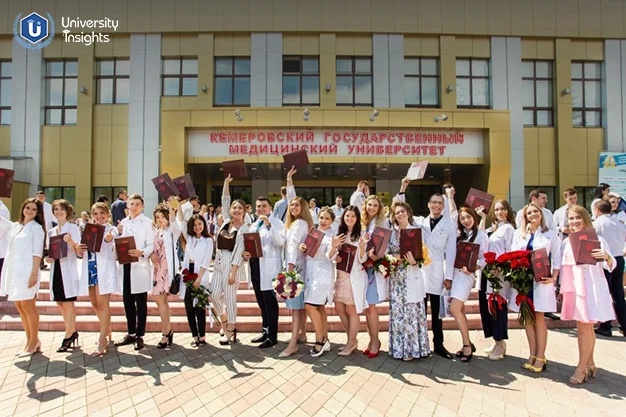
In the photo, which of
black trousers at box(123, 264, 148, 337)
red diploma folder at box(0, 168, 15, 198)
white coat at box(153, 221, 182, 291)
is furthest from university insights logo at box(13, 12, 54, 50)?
black trousers at box(123, 264, 148, 337)

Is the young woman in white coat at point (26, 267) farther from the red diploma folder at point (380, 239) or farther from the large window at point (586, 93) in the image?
the large window at point (586, 93)

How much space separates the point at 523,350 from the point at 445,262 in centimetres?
169

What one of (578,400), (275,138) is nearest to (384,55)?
(275,138)

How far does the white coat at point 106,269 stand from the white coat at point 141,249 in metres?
0.20

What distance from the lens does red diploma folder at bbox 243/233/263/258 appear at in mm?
4988

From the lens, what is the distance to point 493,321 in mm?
4836

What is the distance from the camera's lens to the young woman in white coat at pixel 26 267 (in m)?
4.79

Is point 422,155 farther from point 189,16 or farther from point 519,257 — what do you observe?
point 189,16

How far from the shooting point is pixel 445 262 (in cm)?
488

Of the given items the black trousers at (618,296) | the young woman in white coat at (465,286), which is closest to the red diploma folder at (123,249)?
the young woman in white coat at (465,286)

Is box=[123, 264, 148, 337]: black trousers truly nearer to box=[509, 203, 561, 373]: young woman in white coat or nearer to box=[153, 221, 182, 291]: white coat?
box=[153, 221, 182, 291]: white coat

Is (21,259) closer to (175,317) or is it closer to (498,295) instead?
(175,317)

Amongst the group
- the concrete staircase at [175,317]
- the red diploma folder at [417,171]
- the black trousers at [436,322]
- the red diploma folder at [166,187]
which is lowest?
the concrete staircase at [175,317]

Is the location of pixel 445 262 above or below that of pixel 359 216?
below
